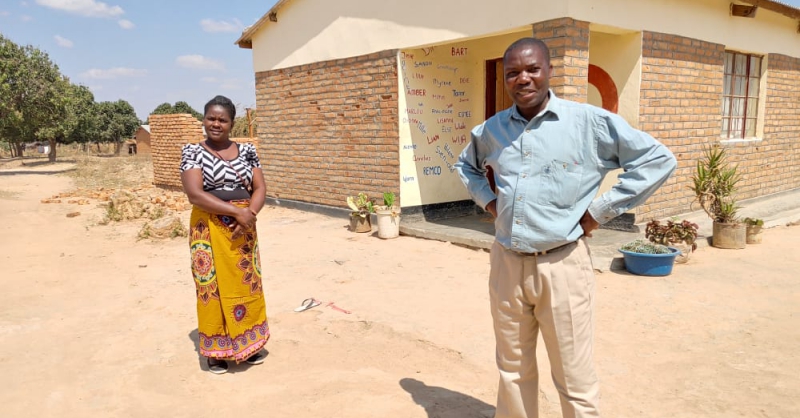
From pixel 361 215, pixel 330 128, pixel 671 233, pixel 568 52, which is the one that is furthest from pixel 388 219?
pixel 671 233

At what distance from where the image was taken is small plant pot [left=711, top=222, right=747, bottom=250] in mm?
6504

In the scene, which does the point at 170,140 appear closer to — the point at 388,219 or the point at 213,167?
the point at 388,219

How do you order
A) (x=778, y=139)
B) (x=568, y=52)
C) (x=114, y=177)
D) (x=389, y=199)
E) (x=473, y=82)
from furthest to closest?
(x=114, y=177) → (x=778, y=139) → (x=473, y=82) → (x=389, y=199) → (x=568, y=52)

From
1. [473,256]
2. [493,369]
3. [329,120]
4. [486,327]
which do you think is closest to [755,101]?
[473,256]

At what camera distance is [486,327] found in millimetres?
4180

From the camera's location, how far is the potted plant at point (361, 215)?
314 inches

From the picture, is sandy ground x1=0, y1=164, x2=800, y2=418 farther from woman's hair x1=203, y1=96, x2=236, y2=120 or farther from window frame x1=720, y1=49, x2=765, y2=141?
window frame x1=720, y1=49, x2=765, y2=141

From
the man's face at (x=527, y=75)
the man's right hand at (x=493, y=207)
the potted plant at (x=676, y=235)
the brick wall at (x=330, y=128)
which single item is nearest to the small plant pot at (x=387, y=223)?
the brick wall at (x=330, y=128)

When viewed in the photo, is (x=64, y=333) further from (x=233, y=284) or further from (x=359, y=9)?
(x=359, y=9)

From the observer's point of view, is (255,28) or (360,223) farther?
(255,28)

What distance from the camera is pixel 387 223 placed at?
7.53 meters

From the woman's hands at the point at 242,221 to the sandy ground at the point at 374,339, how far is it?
3.02 feet

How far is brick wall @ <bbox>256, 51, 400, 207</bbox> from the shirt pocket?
584 cm

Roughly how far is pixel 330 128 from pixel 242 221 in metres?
5.90
